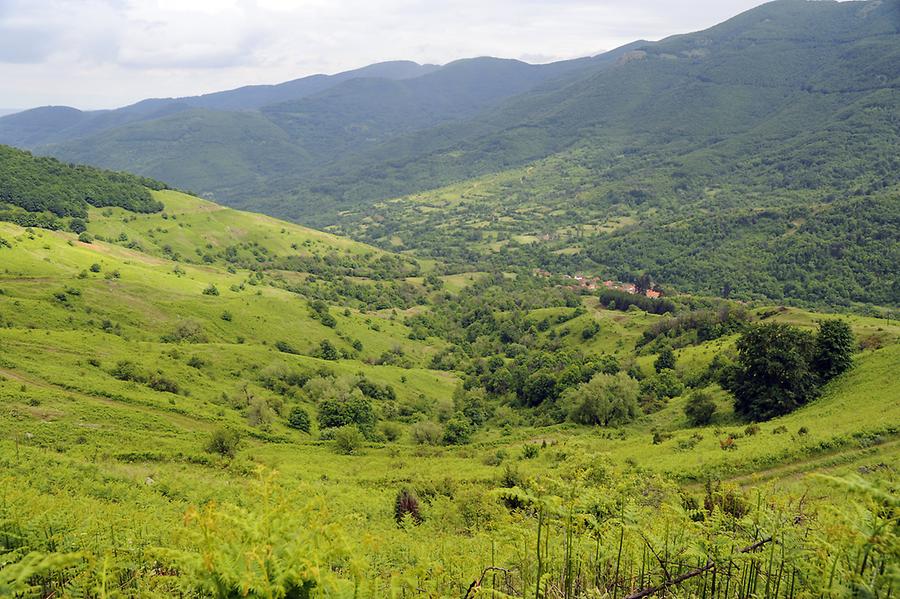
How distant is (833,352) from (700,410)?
40.6ft

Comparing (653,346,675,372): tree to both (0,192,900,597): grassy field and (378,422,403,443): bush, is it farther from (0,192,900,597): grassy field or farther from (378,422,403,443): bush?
(378,422,403,443): bush

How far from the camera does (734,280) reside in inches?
6845

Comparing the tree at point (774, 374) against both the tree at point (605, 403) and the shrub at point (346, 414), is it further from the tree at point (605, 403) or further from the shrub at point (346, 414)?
the shrub at point (346, 414)

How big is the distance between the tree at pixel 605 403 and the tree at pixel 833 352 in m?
18.4

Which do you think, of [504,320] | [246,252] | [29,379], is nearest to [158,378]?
[29,379]

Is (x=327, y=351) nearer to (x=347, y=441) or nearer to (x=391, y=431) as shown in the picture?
(x=391, y=431)

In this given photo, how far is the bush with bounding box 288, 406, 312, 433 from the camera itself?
59219 millimetres

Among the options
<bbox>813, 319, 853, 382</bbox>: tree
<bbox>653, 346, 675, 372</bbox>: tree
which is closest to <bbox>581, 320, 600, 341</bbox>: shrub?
<bbox>653, 346, 675, 372</bbox>: tree

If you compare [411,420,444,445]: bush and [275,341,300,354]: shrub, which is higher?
[275,341,300,354]: shrub

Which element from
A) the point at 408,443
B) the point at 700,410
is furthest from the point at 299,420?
the point at 700,410

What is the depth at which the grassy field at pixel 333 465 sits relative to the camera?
6.59m

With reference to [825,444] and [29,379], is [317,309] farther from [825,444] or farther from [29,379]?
[825,444]

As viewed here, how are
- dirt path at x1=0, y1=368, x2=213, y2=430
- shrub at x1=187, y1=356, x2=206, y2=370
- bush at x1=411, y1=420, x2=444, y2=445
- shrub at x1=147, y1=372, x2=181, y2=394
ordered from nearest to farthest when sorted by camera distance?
1. dirt path at x1=0, y1=368, x2=213, y2=430
2. shrub at x1=147, y1=372, x2=181, y2=394
3. bush at x1=411, y1=420, x2=444, y2=445
4. shrub at x1=187, y1=356, x2=206, y2=370

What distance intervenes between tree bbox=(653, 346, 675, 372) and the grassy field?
185 cm
